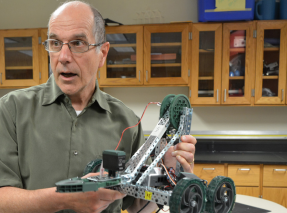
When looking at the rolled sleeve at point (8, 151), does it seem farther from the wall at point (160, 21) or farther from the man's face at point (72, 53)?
the wall at point (160, 21)

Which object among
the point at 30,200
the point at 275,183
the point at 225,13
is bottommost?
the point at 275,183

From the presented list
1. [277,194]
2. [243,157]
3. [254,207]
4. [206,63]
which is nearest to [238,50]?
[206,63]

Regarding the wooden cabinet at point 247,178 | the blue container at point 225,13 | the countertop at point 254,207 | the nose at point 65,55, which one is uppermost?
the blue container at point 225,13

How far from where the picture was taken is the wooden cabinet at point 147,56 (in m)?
2.96

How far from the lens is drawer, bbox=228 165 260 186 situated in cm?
266

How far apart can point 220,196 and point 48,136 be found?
66 centimetres

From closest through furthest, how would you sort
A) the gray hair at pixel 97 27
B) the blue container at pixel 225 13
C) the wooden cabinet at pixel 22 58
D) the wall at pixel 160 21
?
1. the gray hair at pixel 97 27
2. the blue container at pixel 225 13
3. the wooden cabinet at pixel 22 58
4. the wall at pixel 160 21

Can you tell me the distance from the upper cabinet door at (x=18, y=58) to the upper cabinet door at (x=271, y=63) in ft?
8.43

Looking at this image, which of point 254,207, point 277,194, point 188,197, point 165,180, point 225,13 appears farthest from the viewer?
point 225,13

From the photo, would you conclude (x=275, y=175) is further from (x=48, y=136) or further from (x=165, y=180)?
(x=48, y=136)

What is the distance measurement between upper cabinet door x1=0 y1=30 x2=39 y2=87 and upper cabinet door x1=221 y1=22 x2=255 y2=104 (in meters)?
2.20

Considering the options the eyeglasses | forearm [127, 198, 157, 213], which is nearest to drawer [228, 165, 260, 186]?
forearm [127, 198, 157, 213]

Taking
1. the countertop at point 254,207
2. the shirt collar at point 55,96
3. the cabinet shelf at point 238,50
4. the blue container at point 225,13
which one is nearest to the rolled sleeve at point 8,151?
the shirt collar at point 55,96

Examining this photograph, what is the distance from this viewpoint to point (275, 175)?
264 centimetres
